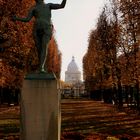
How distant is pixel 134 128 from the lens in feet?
96.6

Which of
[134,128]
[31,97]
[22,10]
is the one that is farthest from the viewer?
[22,10]

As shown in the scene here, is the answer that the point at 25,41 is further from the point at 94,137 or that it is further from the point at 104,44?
the point at 104,44

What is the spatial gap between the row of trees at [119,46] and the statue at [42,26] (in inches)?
697

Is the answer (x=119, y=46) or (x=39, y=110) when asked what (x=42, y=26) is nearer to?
(x=39, y=110)

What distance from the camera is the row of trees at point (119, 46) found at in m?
39.2

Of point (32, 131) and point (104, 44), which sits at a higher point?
point (104, 44)

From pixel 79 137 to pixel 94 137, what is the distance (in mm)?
706

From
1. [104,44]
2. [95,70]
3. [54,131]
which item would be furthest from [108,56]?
[54,131]

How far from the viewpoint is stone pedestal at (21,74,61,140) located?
16422 millimetres

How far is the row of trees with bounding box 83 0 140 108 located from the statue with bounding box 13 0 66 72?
1770 cm

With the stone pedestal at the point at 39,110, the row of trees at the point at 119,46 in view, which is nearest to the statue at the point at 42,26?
the stone pedestal at the point at 39,110

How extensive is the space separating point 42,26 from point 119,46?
35.7 metres

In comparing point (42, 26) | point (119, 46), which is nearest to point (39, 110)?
point (42, 26)

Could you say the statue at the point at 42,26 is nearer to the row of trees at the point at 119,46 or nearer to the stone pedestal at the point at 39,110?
the stone pedestal at the point at 39,110
